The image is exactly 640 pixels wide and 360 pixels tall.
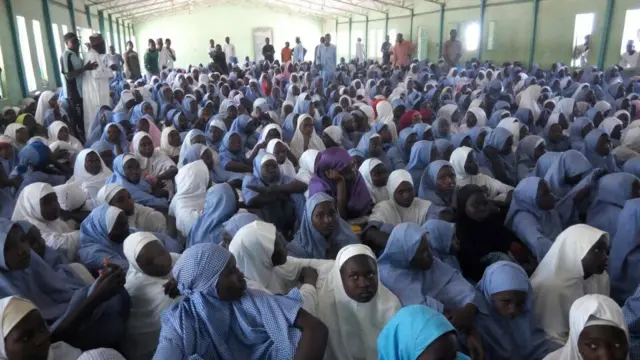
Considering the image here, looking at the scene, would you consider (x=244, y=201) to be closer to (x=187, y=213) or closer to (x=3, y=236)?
(x=187, y=213)

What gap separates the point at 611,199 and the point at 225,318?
2966 mm

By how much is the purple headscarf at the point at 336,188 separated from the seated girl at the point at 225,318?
1772mm

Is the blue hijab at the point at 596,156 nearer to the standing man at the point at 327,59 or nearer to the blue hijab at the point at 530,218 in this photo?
the blue hijab at the point at 530,218

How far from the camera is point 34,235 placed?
8.95 ft

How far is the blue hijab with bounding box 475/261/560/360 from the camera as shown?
2320mm

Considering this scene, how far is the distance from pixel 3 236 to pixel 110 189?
1.31m

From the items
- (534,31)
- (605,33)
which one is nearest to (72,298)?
(605,33)

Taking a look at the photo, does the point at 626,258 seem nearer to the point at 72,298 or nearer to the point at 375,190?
the point at 375,190

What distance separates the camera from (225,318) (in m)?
1.90

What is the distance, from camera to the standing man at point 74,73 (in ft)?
22.5

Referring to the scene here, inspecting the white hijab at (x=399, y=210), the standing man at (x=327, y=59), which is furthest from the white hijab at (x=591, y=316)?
the standing man at (x=327, y=59)

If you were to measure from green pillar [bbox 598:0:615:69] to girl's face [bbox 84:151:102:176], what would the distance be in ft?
37.0

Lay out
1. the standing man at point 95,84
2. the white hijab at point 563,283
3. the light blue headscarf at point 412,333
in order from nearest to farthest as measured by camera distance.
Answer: the light blue headscarf at point 412,333 → the white hijab at point 563,283 → the standing man at point 95,84

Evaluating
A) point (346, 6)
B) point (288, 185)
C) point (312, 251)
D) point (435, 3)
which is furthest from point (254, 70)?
point (312, 251)
